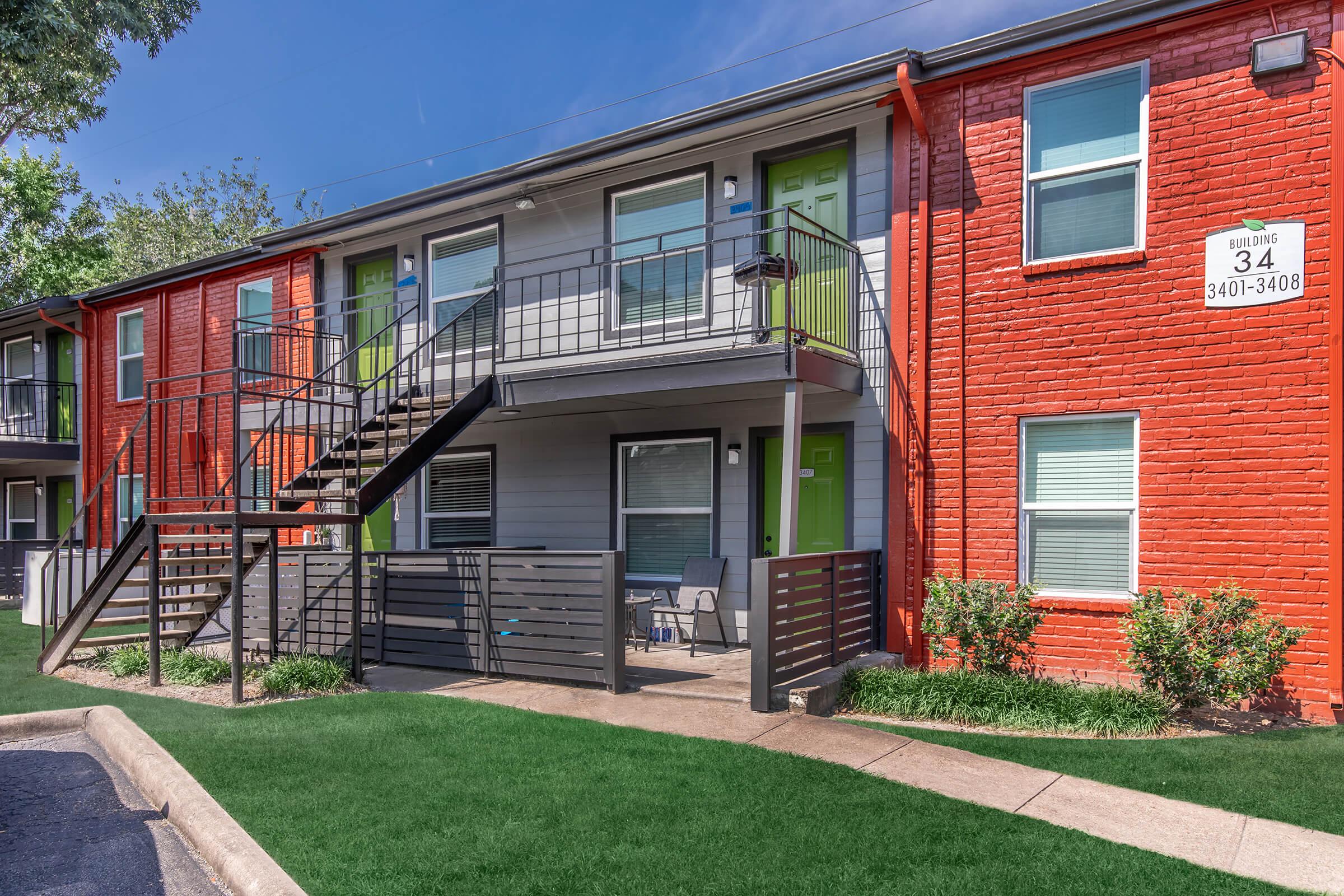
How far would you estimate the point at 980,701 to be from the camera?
694 cm

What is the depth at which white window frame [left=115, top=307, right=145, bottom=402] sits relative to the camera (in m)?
16.6

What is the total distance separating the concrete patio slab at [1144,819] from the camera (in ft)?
14.4

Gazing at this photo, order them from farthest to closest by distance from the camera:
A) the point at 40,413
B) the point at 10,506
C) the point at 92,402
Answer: the point at 10,506 → the point at 40,413 → the point at 92,402

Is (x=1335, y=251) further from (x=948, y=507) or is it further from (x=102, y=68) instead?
(x=102, y=68)

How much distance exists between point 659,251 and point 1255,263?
17.5 ft

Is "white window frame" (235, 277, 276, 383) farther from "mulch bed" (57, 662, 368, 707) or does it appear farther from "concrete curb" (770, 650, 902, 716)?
"concrete curb" (770, 650, 902, 716)

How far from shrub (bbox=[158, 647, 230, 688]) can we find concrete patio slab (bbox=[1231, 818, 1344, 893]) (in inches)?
300

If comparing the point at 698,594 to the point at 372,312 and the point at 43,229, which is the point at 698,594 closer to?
the point at 372,312

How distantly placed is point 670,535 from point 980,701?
4.37m

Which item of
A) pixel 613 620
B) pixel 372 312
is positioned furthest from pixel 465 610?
pixel 372 312

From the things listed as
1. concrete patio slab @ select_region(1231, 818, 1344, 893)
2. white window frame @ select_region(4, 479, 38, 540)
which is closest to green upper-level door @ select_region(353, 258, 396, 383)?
concrete patio slab @ select_region(1231, 818, 1344, 893)

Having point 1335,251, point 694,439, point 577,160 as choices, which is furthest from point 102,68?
point 1335,251

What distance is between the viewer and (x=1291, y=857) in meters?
4.31

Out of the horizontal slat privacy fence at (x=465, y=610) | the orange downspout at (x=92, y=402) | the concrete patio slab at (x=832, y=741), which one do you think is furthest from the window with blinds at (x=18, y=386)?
the concrete patio slab at (x=832, y=741)
